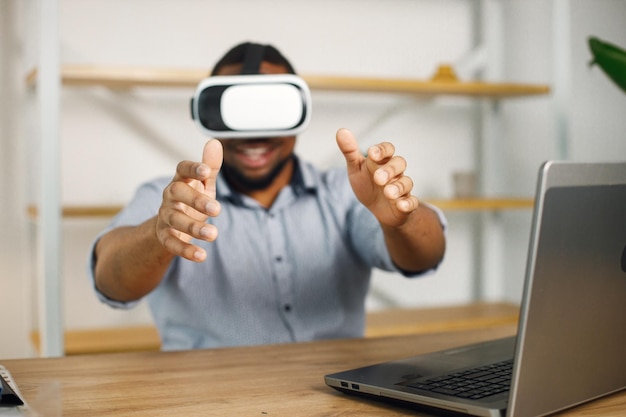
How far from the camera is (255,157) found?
176 centimetres

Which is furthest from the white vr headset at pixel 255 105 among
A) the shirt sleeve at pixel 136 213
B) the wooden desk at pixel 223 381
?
the shirt sleeve at pixel 136 213

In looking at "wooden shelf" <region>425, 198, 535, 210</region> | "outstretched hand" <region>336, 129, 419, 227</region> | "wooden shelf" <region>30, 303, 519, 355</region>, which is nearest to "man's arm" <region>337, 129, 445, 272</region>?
"outstretched hand" <region>336, 129, 419, 227</region>

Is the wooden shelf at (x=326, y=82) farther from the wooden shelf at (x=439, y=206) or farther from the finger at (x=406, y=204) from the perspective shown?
the finger at (x=406, y=204)

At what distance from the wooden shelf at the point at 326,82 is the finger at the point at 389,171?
1.40 m

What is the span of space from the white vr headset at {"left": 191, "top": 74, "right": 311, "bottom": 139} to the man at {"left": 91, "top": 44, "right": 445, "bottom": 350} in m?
0.42

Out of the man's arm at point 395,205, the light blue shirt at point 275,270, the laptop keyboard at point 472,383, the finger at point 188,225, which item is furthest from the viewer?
the light blue shirt at point 275,270

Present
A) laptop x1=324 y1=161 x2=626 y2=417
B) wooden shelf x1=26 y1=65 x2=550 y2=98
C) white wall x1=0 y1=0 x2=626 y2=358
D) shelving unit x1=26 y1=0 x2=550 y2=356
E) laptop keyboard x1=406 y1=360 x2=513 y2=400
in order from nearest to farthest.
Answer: laptop x1=324 y1=161 x2=626 y2=417 → laptop keyboard x1=406 y1=360 x2=513 y2=400 → shelving unit x1=26 y1=0 x2=550 y2=356 → wooden shelf x1=26 y1=65 x2=550 y2=98 → white wall x1=0 y1=0 x2=626 y2=358

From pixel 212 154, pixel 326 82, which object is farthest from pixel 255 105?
pixel 326 82

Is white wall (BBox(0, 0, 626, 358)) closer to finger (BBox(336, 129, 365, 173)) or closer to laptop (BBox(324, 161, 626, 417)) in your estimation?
finger (BBox(336, 129, 365, 173))

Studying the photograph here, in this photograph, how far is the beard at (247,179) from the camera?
1793 millimetres

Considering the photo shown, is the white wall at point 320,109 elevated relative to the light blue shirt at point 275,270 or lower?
elevated

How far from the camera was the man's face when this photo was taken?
175 cm

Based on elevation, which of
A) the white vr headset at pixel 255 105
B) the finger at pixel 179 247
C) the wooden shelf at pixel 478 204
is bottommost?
the wooden shelf at pixel 478 204

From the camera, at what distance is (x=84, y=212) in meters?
2.33
